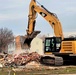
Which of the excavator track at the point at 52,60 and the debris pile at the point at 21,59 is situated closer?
the excavator track at the point at 52,60

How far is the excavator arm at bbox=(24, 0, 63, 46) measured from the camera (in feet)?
136

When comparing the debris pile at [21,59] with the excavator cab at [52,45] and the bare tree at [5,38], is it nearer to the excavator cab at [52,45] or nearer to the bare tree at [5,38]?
the excavator cab at [52,45]

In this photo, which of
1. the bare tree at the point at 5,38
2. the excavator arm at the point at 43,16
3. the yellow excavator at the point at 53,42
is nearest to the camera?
the yellow excavator at the point at 53,42

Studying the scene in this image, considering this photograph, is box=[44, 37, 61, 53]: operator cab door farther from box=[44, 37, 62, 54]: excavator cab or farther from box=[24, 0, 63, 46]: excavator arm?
box=[24, 0, 63, 46]: excavator arm

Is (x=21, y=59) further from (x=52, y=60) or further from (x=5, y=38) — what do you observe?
(x=5, y=38)

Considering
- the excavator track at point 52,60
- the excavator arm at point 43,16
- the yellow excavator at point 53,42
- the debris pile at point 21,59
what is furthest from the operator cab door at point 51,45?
the debris pile at point 21,59

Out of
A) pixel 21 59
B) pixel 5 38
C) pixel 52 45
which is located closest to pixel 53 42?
pixel 52 45

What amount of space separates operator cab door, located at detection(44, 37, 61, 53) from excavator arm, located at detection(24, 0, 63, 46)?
1408 millimetres

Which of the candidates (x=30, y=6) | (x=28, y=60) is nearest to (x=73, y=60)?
(x=28, y=60)

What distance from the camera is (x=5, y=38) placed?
128 m

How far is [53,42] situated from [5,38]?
88725 mm

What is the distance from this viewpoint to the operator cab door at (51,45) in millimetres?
39969

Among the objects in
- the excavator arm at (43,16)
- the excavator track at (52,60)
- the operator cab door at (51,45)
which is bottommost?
the excavator track at (52,60)

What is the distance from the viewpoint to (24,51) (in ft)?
140
